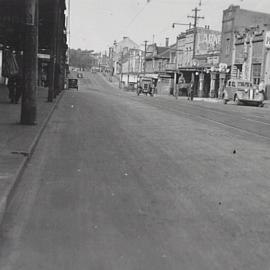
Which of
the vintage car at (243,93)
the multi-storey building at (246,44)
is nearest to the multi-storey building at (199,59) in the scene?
the multi-storey building at (246,44)

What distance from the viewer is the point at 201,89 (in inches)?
3007

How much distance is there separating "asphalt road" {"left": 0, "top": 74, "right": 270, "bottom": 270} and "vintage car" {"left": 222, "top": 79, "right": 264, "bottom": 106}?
119ft

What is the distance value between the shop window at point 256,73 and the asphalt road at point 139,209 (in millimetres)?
46871

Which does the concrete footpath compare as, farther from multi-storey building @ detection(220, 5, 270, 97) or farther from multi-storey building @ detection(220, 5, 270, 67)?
multi-storey building @ detection(220, 5, 270, 67)

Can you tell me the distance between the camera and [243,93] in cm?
4838

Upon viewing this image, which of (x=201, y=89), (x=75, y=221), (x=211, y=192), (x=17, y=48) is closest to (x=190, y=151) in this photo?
(x=211, y=192)

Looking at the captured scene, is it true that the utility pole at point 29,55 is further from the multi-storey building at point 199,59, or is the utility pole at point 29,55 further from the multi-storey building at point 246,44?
the multi-storey building at point 199,59

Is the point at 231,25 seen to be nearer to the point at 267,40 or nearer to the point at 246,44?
the point at 246,44

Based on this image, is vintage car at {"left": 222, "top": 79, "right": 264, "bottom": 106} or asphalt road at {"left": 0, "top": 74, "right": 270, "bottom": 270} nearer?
asphalt road at {"left": 0, "top": 74, "right": 270, "bottom": 270}

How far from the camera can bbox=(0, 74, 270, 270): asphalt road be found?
194 inches

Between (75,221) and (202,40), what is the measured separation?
288ft

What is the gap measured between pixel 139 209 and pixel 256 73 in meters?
54.3

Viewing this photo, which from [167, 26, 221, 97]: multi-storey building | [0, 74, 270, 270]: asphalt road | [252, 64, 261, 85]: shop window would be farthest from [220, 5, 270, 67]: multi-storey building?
[0, 74, 270, 270]: asphalt road

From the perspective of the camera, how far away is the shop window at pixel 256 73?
190 feet
